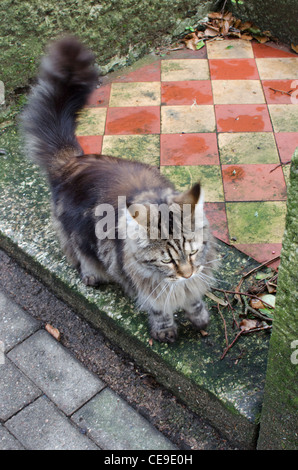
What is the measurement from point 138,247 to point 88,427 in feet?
2.86

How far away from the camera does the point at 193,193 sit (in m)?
1.74

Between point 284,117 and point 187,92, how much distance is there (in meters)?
0.81

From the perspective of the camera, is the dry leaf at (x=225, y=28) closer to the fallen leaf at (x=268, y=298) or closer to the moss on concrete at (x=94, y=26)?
the moss on concrete at (x=94, y=26)

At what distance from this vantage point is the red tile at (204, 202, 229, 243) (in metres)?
2.71

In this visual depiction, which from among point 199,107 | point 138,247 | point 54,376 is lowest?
point 54,376

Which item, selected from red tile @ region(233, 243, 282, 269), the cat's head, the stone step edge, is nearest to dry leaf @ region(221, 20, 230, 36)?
red tile @ region(233, 243, 282, 269)

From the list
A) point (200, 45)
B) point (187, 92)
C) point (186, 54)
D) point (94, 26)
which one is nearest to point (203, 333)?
point (187, 92)

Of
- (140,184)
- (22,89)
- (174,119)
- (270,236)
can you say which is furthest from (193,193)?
(22,89)

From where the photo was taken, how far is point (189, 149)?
3281 mm

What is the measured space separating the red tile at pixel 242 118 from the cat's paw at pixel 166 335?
1.78m

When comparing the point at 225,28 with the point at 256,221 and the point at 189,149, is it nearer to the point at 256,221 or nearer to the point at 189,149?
the point at 189,149

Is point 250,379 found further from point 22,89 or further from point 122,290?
point 22,89

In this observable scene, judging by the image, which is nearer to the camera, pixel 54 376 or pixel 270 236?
pixel 54 376

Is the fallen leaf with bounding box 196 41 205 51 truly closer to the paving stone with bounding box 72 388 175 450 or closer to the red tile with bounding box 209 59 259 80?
the red tile with bounding box 209 59 259 80
